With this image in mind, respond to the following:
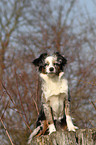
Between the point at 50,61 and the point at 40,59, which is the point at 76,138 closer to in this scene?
the point at 50,61

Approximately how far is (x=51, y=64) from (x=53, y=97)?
1.50 feet

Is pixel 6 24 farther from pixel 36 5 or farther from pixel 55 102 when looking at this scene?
pixel 55 102

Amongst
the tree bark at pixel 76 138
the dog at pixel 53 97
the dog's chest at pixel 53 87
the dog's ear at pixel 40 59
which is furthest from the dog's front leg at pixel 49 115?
the dog's ear at pixel 40 59

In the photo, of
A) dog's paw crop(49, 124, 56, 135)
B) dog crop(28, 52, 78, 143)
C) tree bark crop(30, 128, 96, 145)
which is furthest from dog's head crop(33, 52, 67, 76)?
tree bark crop(30, 128, 96, 145)

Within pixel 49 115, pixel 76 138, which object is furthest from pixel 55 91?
pixel 76 138

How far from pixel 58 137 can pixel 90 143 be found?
15.1 inches

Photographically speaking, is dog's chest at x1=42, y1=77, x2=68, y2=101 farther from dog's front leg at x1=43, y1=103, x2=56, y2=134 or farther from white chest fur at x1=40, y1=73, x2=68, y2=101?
dog's front leg at x1=43, y1=103, x2=56, y2=134

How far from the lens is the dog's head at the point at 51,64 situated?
308 cm

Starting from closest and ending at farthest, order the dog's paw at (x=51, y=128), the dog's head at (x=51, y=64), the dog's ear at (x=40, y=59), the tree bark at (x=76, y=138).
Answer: the tree bark at (x=76, y=138) → the dog's paw at (x=51, y=128) → the dog's head at (x=51, y=64) → the dog's ear at (x=40, y=59)

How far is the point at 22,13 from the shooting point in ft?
40.7

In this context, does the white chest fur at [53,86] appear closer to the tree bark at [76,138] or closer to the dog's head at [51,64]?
the dog's head at [51,64]

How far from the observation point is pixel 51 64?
3.14 metres

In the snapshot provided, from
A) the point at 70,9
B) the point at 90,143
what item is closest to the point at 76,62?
the point at 70,9

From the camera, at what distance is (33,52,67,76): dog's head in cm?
308
